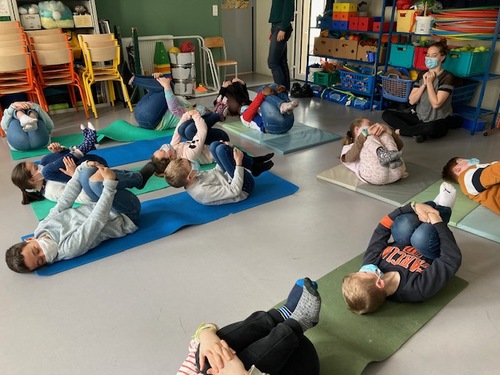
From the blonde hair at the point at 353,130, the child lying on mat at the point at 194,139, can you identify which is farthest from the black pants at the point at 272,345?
Result: the blonde hair at the point at 353,130

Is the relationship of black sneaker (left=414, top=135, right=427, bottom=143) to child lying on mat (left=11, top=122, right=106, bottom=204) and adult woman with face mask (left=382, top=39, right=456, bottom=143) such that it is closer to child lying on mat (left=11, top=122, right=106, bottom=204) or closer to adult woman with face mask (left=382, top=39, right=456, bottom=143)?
adult woman with face mask (left=382, top=39, right=456, bottom=143)

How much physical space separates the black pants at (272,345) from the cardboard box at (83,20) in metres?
5.10

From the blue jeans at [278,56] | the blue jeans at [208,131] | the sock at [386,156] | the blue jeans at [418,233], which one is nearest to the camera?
the blue jeans at [418,233]

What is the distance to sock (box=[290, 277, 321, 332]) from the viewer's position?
1606 millimetres

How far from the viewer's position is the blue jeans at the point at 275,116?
4414 mm

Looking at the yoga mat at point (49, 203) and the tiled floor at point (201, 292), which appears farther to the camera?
the yoga mat at point (49, 203)

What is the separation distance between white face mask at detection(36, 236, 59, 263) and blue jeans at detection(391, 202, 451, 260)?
1.93m

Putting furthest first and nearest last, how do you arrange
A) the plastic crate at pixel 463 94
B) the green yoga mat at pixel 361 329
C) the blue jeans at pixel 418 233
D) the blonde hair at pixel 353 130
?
the plastic crate at pixel 463 94, the blonde hair at pixel 353 130, the blue jeans at pixel 418 233, the green yoga mat at pixel 361 329

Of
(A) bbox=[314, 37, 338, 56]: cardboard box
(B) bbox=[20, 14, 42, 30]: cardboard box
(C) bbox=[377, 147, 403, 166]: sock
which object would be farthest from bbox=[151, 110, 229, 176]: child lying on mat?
(A) bbox=[314, 37, 338, 56]: cardboard box

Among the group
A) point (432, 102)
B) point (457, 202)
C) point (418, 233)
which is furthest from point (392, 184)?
point (432, 102)

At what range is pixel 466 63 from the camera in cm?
425

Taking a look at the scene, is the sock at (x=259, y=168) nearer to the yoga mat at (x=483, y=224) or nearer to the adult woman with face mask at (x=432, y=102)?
the yoga mat at (x=483, y=224)

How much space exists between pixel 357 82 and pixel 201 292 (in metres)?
4.41

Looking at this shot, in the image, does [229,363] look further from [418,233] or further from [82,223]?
[82,223]
